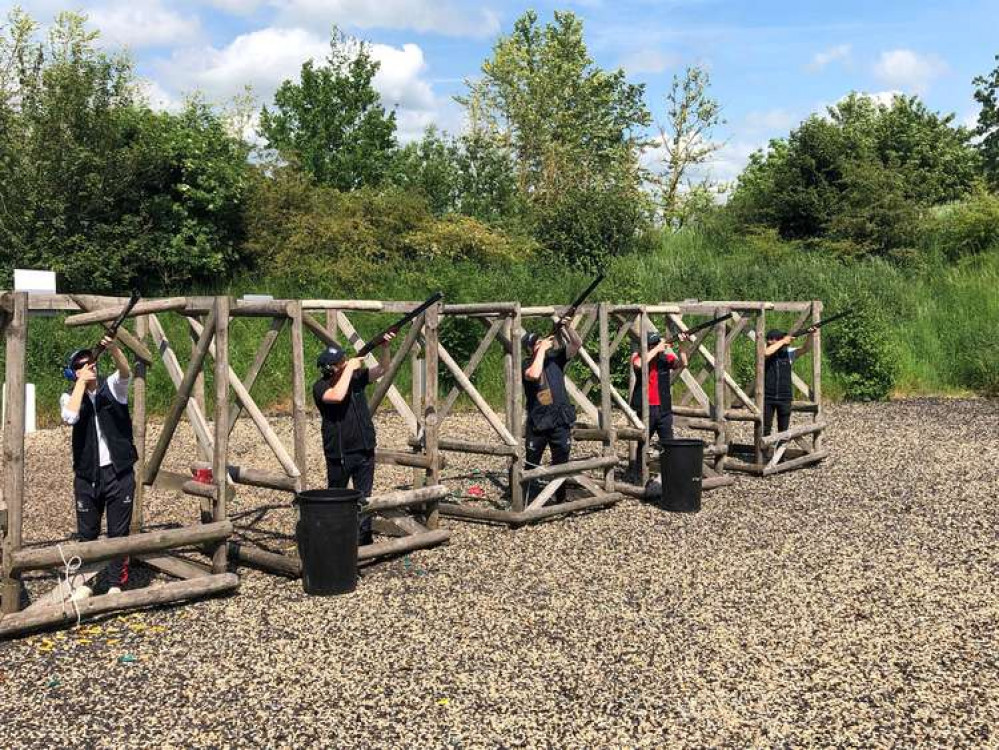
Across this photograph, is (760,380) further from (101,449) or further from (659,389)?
(101,449)

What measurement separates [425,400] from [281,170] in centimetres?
1854

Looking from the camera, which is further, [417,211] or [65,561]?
[417,211]

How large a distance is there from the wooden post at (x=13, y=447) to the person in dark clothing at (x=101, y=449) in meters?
0.49

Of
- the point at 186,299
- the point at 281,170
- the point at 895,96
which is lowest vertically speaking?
the point at 186,299

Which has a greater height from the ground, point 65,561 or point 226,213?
point 226,213

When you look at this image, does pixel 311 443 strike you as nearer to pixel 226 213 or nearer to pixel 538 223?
pixel 226 213

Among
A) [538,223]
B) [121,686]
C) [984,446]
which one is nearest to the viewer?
[121,686]

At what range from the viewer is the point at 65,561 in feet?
21.7

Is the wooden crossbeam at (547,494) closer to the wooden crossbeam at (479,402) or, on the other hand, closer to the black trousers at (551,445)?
the black trousers at (551,445)

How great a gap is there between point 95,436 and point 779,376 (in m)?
9.14

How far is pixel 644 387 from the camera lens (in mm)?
11797

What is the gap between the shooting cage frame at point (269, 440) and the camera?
6676 millimetres

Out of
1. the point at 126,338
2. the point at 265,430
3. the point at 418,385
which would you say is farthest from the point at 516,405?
the point at 126,338

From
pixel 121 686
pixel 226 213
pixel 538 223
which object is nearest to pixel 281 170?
pixel 226 213
